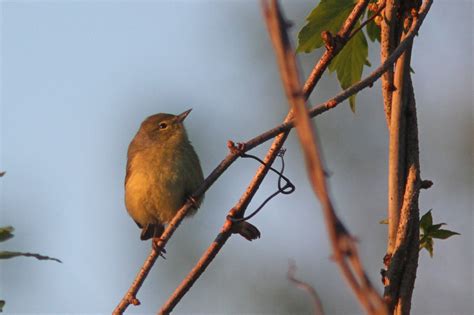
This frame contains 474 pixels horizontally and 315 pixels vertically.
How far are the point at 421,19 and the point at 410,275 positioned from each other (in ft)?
3.11

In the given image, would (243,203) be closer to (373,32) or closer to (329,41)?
(329,41)

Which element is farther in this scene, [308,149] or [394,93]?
[394,93]

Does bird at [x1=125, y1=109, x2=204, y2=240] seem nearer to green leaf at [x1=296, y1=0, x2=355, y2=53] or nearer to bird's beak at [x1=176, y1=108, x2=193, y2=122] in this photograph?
bird's beak at [x1=176, y1=108, x2=193, y2=122]

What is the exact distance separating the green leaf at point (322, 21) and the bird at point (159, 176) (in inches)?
100

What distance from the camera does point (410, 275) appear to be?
2.48 meters

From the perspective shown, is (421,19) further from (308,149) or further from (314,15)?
(308,149)

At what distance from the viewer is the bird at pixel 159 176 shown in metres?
6.07

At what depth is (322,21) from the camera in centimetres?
336

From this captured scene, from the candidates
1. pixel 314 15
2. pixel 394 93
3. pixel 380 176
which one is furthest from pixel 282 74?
pixel 380 176

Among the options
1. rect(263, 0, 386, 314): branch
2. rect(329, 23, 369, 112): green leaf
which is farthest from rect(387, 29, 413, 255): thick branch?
rect(263, 0, 386, 314): branch

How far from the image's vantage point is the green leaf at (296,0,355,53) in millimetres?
3309

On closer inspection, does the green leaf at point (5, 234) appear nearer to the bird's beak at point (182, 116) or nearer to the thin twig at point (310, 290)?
the thin twig at point (310, 290)

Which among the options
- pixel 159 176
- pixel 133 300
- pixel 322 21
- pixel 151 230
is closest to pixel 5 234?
pixel 133 300

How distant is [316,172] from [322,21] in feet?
7.68
